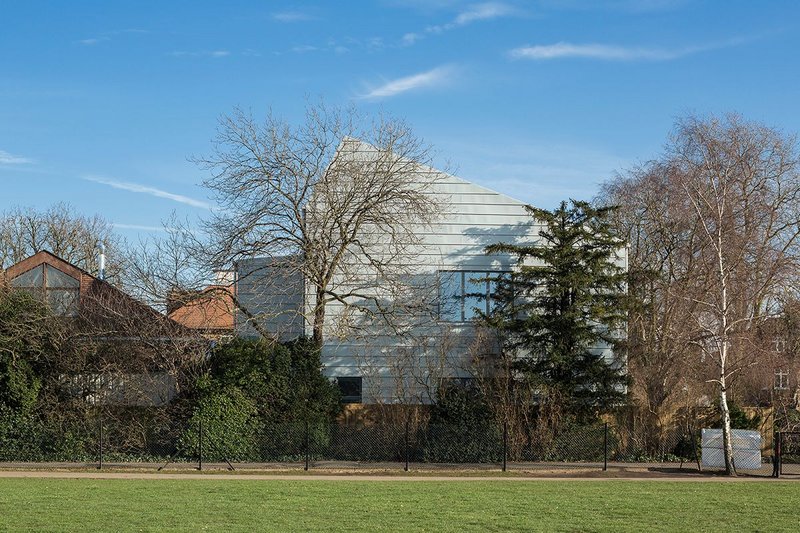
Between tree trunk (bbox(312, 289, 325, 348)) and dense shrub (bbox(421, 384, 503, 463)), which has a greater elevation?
tree trunk (bbox(312, 289, 325, 348))

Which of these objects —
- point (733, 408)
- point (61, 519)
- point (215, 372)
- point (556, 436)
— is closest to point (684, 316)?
point (733, 408)

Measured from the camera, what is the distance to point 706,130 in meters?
34.4

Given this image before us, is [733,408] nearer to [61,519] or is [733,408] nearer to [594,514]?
[594,514]

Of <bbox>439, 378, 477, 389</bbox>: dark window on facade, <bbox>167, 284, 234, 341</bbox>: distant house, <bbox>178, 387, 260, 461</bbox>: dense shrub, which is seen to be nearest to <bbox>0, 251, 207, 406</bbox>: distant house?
<bbox>167, 284, 234, 341</bbox>: distant house

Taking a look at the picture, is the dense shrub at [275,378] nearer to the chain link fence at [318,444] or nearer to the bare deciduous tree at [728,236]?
the chain link fence at [318,444]

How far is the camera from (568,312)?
26859 millimetres

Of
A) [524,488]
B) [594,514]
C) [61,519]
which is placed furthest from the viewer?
[524,488]

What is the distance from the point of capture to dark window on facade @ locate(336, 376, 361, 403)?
2912cm

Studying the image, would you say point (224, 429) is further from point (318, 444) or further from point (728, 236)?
point (728, 236)

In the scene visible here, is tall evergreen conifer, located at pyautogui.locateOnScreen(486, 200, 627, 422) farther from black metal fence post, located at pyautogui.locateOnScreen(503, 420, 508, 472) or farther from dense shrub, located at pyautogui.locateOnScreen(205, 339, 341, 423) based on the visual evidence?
dense shrub, located at pyautogui.locateOnScreen(205, 339, 341, 423)

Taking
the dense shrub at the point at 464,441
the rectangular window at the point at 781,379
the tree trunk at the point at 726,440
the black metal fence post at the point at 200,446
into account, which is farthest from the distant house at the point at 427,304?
the rectangular window at the point at 781,379

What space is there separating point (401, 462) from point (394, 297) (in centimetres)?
491

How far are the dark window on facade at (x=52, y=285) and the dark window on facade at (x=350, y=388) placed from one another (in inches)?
332

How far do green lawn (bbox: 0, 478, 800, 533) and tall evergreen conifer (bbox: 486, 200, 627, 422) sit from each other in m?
5.49
